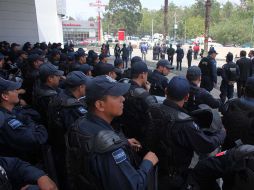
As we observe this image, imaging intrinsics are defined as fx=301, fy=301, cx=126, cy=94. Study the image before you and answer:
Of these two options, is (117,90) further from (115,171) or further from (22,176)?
(22,176)

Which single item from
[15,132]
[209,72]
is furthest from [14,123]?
[209,72]

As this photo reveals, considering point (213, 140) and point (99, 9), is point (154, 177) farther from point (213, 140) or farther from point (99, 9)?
point (99, 9)

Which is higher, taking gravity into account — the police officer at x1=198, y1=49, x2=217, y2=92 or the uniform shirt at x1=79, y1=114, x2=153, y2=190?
the uniform shirt at x1=79, y1=114, x2=153, y2=190

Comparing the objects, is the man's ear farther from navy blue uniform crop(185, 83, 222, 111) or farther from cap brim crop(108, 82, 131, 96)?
navy blue uniform crop(185, 83, 222, 111)

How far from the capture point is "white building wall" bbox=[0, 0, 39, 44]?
1639 cm

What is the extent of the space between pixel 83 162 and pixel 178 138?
93cm

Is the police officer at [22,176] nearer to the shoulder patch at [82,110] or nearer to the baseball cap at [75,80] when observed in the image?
the shoulder patch at [82,110]

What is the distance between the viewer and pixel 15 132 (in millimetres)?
2699

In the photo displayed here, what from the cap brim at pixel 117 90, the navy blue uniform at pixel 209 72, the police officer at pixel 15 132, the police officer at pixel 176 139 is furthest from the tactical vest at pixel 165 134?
the navy blue uniform at pixel 209 72

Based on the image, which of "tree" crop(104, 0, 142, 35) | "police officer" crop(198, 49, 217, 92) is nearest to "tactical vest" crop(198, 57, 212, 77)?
"police officer" crop(198, 49, 217, 92)

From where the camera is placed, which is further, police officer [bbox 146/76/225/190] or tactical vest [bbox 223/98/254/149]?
tactical vest [bbox 223/98/254/149]

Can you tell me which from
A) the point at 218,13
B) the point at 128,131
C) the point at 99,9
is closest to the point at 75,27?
the point at 99,9

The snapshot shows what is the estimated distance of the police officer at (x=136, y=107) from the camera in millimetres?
3561

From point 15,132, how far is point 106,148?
124 centimetres
